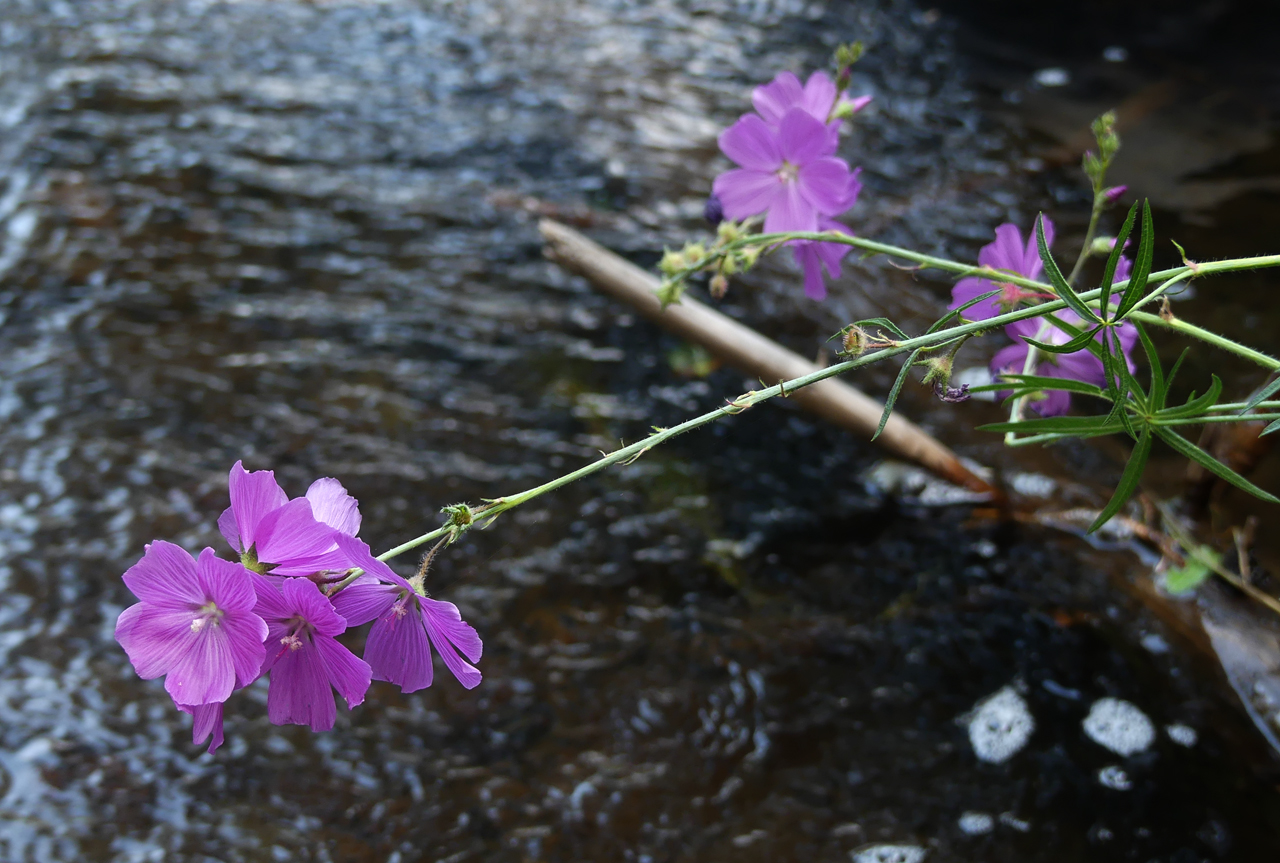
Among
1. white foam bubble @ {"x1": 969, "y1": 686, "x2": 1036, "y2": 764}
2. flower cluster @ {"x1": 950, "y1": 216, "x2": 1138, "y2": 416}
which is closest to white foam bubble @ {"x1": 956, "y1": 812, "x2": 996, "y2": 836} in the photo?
white foam bubble @ {"x1": 969, "y1": 686, "x2": 1036, "y2": 764}

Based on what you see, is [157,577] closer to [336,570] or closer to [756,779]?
[336,570]

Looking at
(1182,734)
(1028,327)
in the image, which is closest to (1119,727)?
(1182,734)

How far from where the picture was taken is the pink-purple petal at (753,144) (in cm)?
88

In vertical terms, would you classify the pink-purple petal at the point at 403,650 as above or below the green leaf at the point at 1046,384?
below

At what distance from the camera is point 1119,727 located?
1647 millimetres

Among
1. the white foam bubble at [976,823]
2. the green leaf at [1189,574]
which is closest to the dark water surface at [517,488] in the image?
the white foam bubble at [976,823]

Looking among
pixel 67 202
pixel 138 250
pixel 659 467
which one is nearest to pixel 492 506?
pixel 659 467

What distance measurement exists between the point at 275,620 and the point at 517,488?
5.35 feet

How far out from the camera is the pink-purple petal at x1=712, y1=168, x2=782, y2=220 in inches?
36.0

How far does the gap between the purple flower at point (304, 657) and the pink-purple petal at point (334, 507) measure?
0.07 metres

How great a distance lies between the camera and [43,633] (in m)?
1.87

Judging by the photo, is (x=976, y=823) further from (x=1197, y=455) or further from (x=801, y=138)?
(x=801, y=138)

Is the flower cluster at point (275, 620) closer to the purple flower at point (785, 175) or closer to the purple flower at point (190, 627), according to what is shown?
the purple flower at point (190, 627)

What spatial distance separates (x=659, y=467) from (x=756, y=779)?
0.90 meters
